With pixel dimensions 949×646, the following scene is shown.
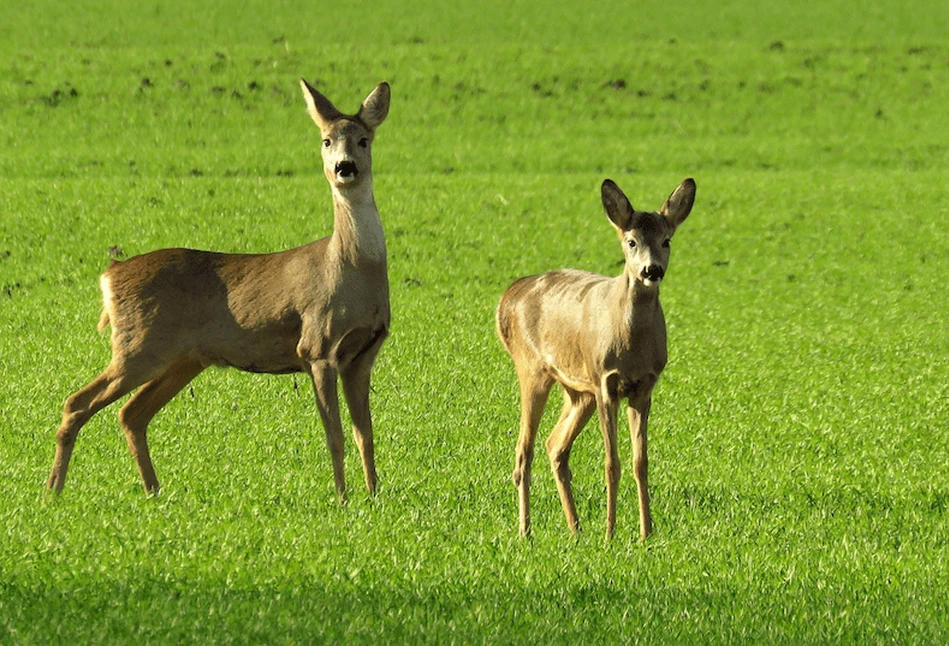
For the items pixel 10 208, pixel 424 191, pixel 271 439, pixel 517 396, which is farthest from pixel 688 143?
pixel 271 439

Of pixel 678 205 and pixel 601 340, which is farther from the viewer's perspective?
pixel 601 340

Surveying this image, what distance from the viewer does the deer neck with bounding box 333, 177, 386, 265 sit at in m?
10.3

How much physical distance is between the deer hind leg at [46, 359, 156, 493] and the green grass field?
0.23 metres

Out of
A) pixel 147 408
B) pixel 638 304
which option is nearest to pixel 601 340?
pixel 638 304

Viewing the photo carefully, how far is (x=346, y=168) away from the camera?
10.0m

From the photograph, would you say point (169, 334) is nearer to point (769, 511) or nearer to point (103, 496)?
point (103, 496)

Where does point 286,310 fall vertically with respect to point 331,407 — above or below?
above

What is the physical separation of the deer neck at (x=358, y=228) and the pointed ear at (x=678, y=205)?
2.13 metres

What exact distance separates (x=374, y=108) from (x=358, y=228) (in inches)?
30.7

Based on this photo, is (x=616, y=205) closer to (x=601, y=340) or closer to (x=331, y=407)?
(x=601, y=340)

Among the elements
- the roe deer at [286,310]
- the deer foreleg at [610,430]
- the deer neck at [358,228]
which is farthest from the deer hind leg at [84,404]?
the deer foreleg at [610,430]

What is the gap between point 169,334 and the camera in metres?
10.5

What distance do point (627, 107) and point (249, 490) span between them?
2619 centimetres

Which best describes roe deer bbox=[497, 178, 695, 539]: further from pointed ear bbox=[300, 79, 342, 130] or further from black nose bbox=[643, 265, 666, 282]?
pointed ear bbox=[300, 79, 342, 130]
